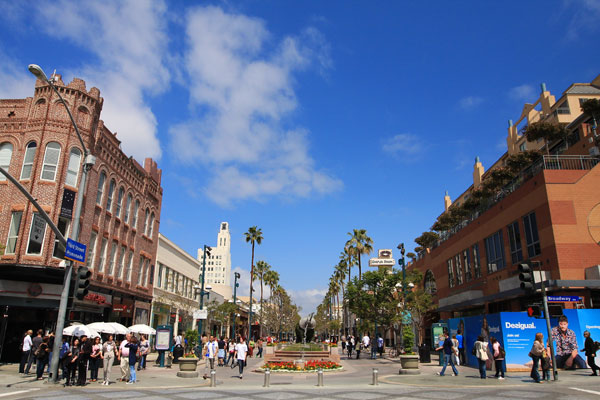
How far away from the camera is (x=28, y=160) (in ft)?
87.4

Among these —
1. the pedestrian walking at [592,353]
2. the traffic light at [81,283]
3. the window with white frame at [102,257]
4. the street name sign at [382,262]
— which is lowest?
the pedestrian walking at [592,353]

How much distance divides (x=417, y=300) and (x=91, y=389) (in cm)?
2736

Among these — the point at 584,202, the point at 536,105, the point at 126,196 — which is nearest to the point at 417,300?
the point at 584,202

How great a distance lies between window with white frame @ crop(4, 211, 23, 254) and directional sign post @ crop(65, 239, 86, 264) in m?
10.3

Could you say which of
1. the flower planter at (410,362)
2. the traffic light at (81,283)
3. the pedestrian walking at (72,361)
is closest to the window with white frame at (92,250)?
the pedestrian walking at (72,361)

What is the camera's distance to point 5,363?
24547mm

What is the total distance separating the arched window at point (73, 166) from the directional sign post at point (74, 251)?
11.2m

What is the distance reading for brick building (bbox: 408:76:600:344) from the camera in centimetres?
2448

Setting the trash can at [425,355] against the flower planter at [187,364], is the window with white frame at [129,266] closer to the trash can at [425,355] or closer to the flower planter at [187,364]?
the flower planter at [187,364]

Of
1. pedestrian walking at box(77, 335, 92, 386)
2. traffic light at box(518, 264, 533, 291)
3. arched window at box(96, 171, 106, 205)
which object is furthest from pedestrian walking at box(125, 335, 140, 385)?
arched window at box(96, 171, 106, 205)

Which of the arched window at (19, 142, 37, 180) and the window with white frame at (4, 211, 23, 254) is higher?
the arched window at (19, 142, 37, 180)

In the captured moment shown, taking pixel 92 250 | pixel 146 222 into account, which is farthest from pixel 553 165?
pixel 146 222

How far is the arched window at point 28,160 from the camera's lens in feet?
86.5

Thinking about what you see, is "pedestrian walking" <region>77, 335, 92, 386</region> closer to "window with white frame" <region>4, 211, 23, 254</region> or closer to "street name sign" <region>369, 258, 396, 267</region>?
"window with white frame" <region>4, 211, 23, 254</region>
